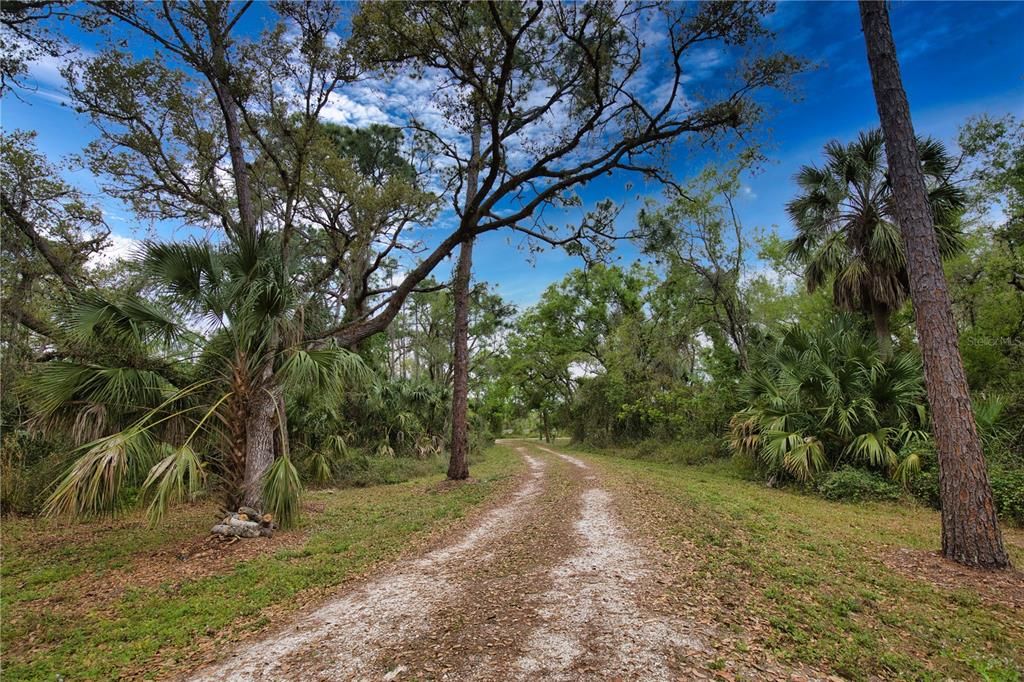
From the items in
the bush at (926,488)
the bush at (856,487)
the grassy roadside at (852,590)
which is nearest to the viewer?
the grassy roadside at (852,590)

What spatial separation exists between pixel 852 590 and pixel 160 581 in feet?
25.5

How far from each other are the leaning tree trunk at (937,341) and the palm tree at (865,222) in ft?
21.3

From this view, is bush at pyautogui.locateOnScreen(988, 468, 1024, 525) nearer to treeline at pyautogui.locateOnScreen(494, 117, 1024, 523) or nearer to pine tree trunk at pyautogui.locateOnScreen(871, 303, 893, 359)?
treeline at pyautogui.locateOnScreen(494, 117, 1024, 523)

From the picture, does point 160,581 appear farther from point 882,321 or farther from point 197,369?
point 882,321

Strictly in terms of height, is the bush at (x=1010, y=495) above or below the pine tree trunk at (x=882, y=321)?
below

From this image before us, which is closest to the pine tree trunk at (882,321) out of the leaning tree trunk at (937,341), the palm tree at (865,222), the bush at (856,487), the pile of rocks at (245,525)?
the palm tree at (865,222)

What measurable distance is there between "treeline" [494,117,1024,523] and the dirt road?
732 centimetres

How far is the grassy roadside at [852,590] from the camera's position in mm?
3072

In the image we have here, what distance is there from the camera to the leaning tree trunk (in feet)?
16.1

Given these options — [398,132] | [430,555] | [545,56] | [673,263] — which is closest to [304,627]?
[430,555]

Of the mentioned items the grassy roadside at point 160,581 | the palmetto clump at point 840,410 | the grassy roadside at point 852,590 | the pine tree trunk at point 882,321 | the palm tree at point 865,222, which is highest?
the palm tree at point 865,222

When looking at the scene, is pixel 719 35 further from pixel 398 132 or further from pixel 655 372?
pixel 655 372

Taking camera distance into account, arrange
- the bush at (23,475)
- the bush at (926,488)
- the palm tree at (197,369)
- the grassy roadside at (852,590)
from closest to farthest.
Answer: the grassy roadside at (852,590) → the palm tree at (197,369) → the bush at (926,488) → the bush at (23,475)

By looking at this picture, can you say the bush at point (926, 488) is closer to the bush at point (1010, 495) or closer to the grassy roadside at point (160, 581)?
the bush at point (1010, 495)
